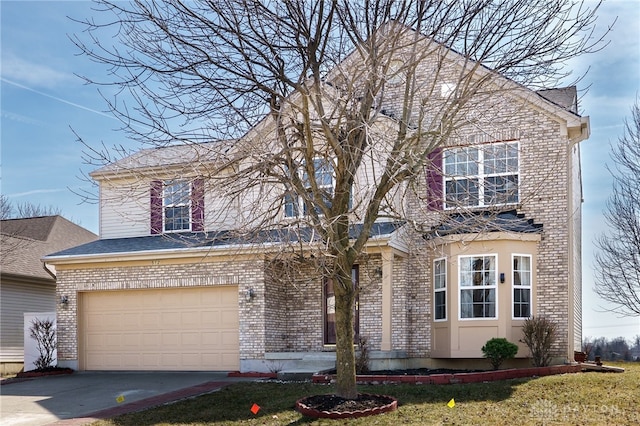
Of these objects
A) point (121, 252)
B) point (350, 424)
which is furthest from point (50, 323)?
point (350, 424)

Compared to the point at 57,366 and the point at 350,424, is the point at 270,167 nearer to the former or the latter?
the point at 350,424

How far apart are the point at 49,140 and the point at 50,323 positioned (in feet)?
20.9

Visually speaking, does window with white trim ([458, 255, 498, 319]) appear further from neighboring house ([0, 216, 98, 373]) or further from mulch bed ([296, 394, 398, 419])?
neighboring house ([0, 216, 98, 373])

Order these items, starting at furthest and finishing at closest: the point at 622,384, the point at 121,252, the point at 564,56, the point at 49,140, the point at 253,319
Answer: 1. the point at 121,252
2. the point at 253,319
3. the point at 49,140
4. the point at 622,384
5. the point at 564,56

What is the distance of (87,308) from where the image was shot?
18.8 m

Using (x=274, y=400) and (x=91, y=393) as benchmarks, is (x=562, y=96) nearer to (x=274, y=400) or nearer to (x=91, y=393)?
(x=274, y=400)

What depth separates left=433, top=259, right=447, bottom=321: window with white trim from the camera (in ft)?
52.7

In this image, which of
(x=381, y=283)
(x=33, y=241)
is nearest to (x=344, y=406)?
(x=381, y=283)

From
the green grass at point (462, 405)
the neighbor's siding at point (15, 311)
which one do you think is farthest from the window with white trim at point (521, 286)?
the neighbor's siding at point (15, 311)

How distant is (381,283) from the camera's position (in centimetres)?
1634

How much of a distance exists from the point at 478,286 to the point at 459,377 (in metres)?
3.10

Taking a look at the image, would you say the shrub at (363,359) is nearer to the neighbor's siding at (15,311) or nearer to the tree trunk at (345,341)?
the tree trunk at (345,341)

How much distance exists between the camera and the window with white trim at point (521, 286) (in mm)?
15492

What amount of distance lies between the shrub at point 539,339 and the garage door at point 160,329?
7124 mm
